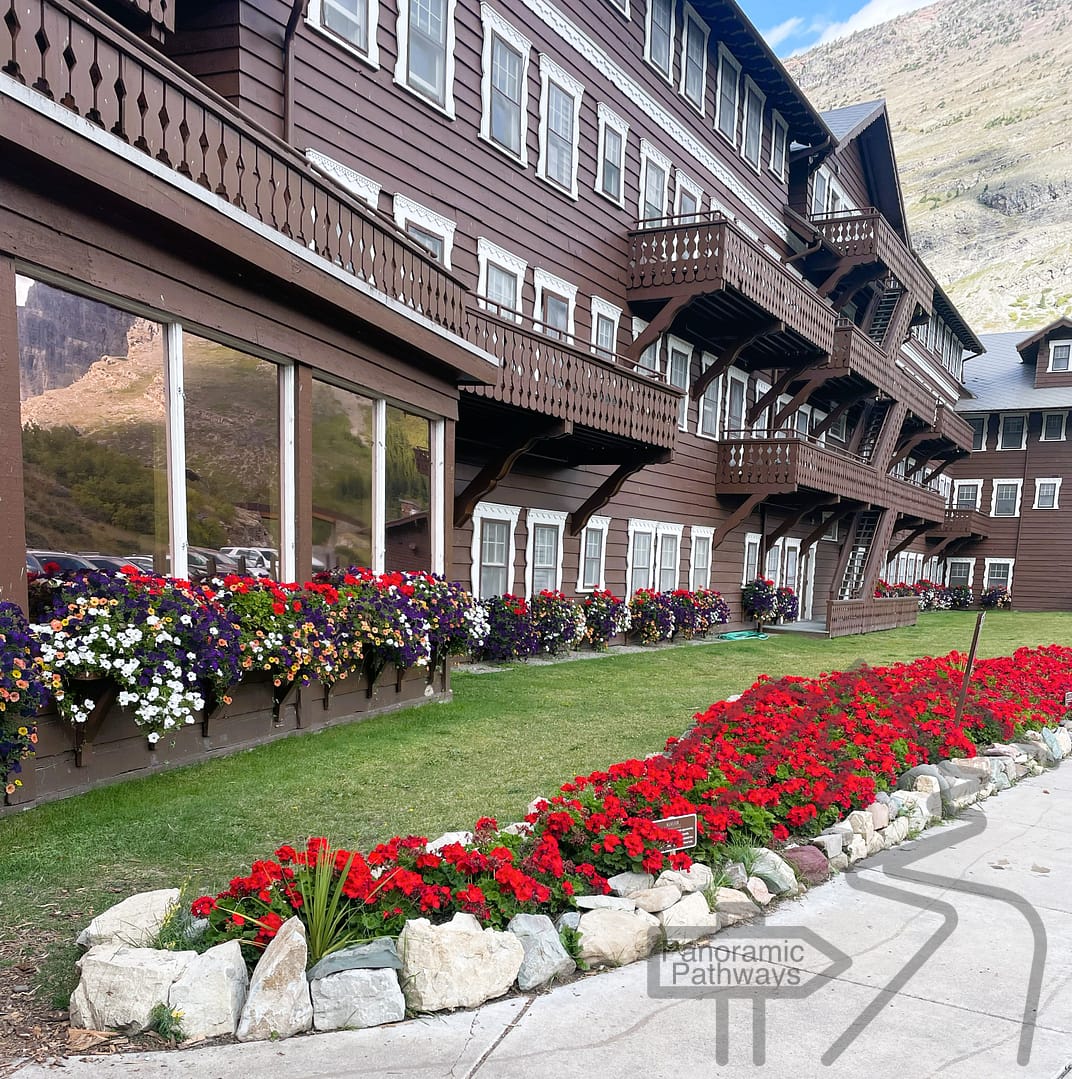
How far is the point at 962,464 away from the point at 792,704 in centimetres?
3817

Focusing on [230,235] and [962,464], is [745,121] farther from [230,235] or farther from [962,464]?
[962,464]

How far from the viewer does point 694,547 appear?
2050 centimetres

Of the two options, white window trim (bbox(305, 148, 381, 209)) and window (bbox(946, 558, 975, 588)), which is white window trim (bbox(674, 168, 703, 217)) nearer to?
white window trim (bbox(305, 148, 381, 209))

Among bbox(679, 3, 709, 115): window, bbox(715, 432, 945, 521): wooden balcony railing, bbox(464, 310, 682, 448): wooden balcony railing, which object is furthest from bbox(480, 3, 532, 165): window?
bbox(715, 432, 945, 521): wooden balcony railing

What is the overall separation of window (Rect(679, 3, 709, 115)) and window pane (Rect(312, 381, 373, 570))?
1403 centimetres

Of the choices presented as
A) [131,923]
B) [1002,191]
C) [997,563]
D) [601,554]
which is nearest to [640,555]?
[601,554]

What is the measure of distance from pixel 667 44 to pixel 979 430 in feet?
99.3

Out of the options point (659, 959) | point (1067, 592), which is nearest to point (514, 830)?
point (659, 959)

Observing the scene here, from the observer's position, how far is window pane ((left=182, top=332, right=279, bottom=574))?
663cm

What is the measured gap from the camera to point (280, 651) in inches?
267

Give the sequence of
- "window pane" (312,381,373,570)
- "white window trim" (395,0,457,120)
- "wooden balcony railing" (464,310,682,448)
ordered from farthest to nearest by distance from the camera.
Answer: "white window trim" (395,0,457,120)
"wooden balcony railing" (464,310,682,448)
"window pane" (312,381,373,570)

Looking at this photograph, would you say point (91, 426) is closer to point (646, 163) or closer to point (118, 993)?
point (118, 993)

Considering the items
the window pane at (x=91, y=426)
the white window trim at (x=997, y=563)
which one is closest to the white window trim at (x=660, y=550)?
the window pane at (x=91, y=426)

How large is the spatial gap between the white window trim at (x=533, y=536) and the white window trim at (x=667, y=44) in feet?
31.0
